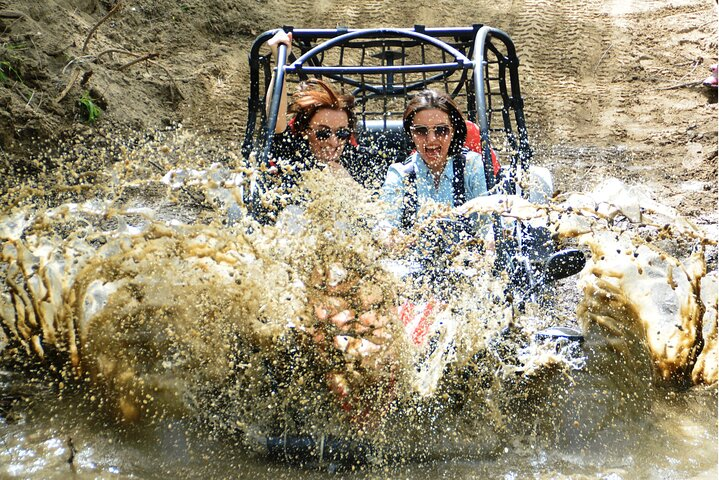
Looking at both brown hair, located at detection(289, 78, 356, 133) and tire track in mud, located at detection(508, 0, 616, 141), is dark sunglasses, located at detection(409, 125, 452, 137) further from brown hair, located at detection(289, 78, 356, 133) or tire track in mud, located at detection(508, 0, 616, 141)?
tire track in mud, located at detection(508, 0, 616, 141)

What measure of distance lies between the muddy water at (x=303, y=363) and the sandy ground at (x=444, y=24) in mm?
2267

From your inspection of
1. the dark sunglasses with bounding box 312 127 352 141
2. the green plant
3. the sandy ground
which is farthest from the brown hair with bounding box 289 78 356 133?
the green plant

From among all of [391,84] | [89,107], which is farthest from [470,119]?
[89,107]

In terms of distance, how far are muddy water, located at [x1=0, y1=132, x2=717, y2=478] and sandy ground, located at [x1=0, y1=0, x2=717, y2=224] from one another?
2267mm

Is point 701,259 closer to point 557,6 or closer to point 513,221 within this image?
point 513,221

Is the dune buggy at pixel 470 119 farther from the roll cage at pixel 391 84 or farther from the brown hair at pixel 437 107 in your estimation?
the brown hair at pixel 437 107

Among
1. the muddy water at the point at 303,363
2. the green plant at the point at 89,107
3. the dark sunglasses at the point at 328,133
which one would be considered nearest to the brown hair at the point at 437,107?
the dark sunglasses at the point at 328,133

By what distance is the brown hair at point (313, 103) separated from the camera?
3.48m

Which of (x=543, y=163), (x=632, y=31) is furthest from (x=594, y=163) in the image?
(x=632, y=31)

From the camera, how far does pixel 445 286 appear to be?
3.09 metres

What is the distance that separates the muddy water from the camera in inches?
106

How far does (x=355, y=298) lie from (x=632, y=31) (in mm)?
6822

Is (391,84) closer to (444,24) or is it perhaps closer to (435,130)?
(435,130)

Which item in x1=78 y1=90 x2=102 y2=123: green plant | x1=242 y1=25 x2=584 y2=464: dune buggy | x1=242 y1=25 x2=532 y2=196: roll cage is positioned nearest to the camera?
x1=242 y1=25 x2=584 y2=464: dune buggy
